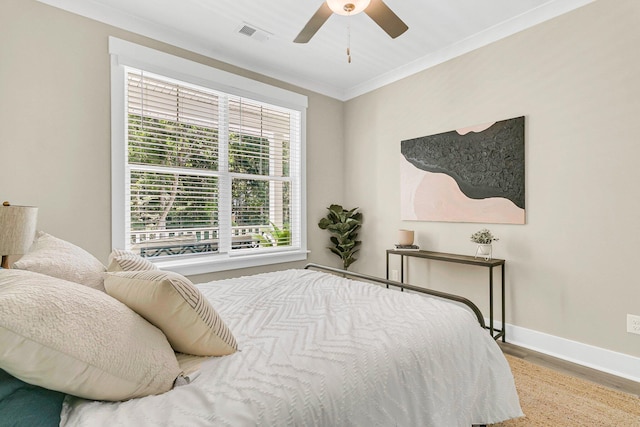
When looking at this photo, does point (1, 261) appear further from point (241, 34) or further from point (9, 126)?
point (241, 34)

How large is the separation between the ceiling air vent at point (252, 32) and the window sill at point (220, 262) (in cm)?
215

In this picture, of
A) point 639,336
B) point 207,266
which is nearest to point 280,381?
point 207,266

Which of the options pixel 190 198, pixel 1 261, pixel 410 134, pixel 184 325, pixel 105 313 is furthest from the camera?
pixel 410 134

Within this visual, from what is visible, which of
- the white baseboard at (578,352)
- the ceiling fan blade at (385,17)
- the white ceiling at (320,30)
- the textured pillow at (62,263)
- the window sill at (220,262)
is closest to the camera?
the textured pillow at (62,263)

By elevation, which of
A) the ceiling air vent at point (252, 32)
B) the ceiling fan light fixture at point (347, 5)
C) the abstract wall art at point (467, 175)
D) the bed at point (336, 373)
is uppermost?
the ceiling air vent at point (252, 32)

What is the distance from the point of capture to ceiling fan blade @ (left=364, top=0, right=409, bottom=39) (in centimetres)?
191

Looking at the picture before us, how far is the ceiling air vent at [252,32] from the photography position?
2824 millimetres

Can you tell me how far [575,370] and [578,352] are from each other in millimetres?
183

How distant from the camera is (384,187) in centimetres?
392

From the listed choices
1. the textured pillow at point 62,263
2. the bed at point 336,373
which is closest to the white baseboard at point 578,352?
the bed at point 336,373

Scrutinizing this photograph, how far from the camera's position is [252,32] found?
2918mm

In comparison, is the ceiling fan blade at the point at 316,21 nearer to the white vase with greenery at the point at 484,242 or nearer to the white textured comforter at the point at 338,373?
the white textured comforter at the point at 338,373

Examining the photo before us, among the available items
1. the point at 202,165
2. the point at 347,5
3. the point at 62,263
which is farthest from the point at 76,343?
the point at 202,165

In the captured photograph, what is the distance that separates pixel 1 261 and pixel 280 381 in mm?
1925
